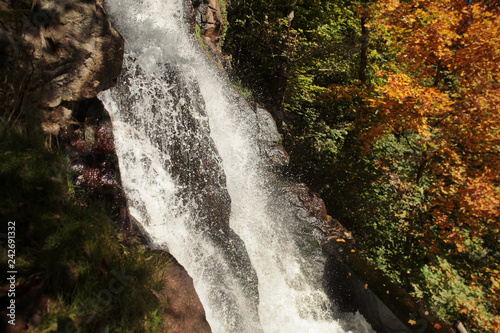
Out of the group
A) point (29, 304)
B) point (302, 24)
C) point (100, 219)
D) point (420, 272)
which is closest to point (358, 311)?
point (420, 272)

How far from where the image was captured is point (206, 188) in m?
4.68

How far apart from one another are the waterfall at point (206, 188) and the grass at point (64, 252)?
0.92 m

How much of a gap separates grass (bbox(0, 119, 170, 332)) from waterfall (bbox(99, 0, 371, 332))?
920mm

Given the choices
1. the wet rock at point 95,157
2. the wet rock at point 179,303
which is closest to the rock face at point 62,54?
the wet rock at point 95,157

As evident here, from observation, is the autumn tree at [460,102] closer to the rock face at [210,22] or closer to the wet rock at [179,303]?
the rock face at [210,22]

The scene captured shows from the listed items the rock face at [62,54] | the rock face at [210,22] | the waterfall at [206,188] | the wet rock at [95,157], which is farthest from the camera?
the rock face at [210,22]

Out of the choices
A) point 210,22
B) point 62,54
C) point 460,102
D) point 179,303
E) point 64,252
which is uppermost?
point 460,102

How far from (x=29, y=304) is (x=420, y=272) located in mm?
7070

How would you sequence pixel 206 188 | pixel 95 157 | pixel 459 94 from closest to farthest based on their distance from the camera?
pixel 95 157 < pixel 206 188 < pixel 459 94

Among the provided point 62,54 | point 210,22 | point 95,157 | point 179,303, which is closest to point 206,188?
point 95,157

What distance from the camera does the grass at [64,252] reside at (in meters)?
2.04

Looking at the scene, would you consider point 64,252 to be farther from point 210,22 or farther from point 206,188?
point 210,22

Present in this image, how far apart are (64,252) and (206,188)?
8.54 ft

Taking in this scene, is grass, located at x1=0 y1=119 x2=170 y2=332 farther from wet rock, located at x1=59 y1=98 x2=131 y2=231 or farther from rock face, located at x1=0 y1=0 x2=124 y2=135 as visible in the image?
rock face, located at x1=0 y1=0 x2=124 y2=135
